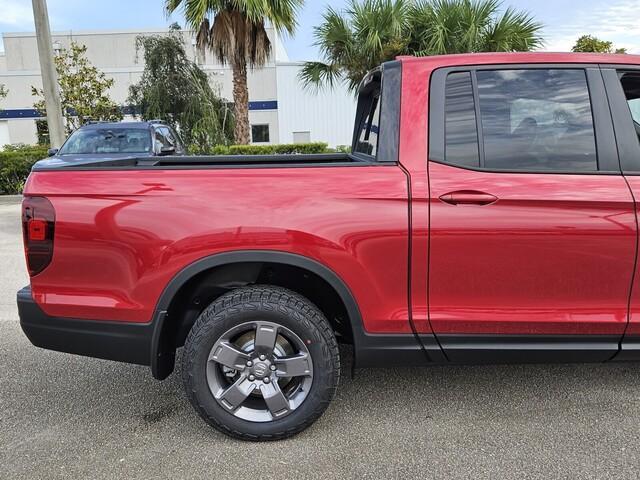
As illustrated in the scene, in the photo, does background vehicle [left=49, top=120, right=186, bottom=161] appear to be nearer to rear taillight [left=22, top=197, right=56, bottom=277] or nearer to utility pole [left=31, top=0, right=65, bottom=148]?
utility pole [left=31, top=0, right=65, bottom=148]

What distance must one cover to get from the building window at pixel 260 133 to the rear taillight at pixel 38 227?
2394 centimetres

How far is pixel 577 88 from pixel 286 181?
1.50 metres

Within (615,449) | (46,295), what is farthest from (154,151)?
(615,449)

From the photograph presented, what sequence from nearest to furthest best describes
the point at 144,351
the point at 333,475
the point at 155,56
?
the point at 333,475 → the point at 144,351 → the point at 155,56

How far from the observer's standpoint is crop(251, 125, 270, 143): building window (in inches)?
1013

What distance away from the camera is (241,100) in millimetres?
13531

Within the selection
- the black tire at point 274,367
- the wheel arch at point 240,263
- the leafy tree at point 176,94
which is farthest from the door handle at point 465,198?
the leafy tree at point 176,94

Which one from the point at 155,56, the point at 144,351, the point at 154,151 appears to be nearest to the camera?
the point at 144,351

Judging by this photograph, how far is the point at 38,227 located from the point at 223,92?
24664 millimetres

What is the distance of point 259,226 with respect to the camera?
7.51 ft

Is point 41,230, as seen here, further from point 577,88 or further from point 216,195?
point 577,88

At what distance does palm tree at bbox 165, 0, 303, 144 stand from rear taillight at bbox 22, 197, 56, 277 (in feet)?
36.0

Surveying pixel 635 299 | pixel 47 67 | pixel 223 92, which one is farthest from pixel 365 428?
pixel 223 92

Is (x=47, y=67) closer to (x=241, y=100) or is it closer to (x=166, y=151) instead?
(x=166, y=151)
